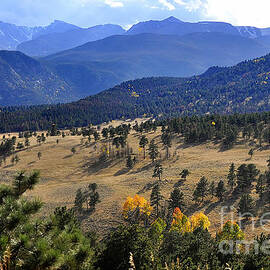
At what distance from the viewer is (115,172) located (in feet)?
388

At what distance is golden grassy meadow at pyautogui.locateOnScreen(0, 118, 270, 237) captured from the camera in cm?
7481

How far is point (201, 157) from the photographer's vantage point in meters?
118

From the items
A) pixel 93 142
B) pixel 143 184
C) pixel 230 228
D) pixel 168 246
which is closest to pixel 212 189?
pixel 143 184

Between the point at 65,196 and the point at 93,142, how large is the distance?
68293 millimetres

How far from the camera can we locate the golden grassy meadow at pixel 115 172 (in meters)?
74.8

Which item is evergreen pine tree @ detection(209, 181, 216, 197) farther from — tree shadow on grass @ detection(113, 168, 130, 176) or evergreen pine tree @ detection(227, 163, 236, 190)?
tree shadow on grass @ detection(113, 168, 130, 176)

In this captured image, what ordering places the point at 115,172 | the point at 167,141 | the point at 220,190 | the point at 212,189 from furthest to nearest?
the point at 167,141 < the point at 115,172 < the point at 212,189 < the point at 220,190

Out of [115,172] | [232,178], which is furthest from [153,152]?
[232,178]

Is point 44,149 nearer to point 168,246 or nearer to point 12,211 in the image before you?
point 168,246

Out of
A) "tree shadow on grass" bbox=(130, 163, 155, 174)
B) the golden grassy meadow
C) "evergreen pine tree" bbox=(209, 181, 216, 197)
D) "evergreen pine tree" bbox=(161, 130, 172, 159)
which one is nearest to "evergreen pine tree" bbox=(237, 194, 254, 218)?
the golden grassy meadow

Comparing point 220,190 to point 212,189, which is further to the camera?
point 212,189

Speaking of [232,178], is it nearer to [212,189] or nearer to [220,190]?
[220,190]

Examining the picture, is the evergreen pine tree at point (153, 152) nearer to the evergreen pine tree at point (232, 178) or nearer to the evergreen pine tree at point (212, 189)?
the evergreen pine tree at point (212, 189)

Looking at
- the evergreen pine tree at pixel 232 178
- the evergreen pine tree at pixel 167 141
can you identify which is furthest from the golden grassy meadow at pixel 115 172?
the evergreen pine tree at pixel 232 178
